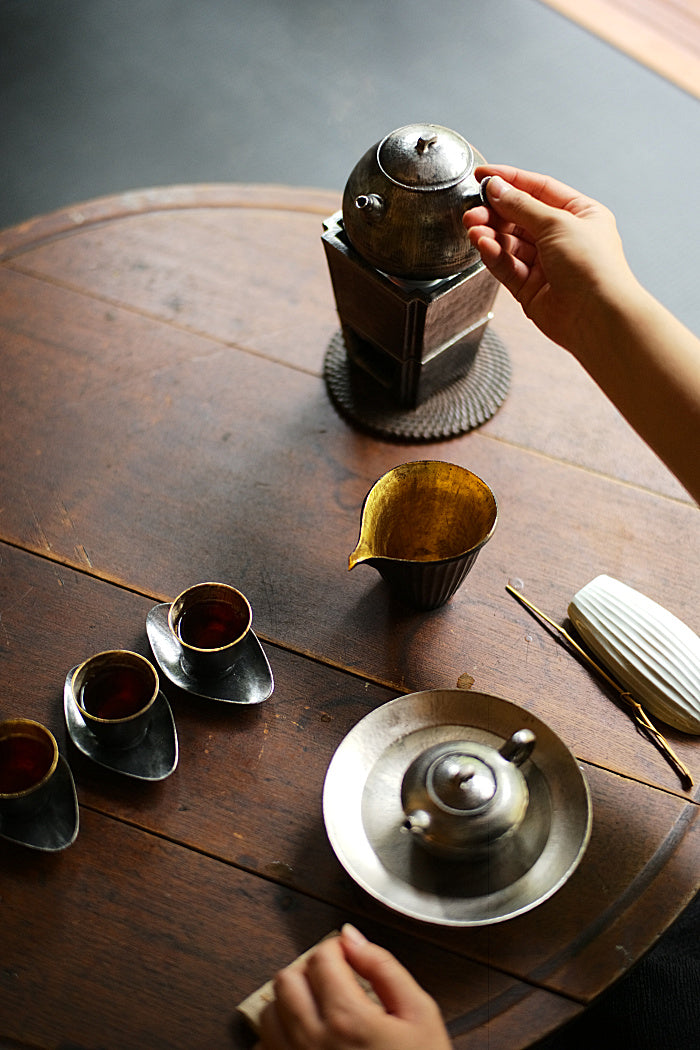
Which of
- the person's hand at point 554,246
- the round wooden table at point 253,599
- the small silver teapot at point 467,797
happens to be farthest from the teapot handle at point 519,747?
the person's hand at point 554,246

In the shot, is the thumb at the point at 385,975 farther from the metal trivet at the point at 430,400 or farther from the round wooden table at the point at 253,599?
the metal trivet at the point at 430,400

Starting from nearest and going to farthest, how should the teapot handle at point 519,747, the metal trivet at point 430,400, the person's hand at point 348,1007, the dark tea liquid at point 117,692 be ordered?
the person's hand at point 348,1007 < the teapot handle at point 519,747 < the dark tea liquid at point 117,692 < the metal trivet at point 430,400

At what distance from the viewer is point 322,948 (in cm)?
76

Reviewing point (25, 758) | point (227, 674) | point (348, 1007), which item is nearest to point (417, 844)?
point (348, 1007)

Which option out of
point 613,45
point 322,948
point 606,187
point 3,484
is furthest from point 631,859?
point 613,45

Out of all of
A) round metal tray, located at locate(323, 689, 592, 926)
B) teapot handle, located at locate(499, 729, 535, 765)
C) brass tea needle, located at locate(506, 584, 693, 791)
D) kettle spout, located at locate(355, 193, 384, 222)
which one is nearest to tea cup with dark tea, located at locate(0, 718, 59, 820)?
round metal tray, located at locate(323, 689, 592, 926)

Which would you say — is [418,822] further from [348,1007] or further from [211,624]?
[211,624]

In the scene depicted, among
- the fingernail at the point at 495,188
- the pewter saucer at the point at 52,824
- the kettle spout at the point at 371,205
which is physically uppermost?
the fingernail at the point at 495,188

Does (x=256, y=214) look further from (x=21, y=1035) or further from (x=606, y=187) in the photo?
(x=606, y=187)

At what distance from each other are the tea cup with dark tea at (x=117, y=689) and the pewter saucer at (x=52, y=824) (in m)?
0.06

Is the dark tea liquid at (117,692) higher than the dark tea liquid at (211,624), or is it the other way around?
the dark tea liquid at (211,624)

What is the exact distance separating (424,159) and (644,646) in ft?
1.91

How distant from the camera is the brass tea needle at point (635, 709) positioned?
3.03ft

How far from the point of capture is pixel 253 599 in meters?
1.04
